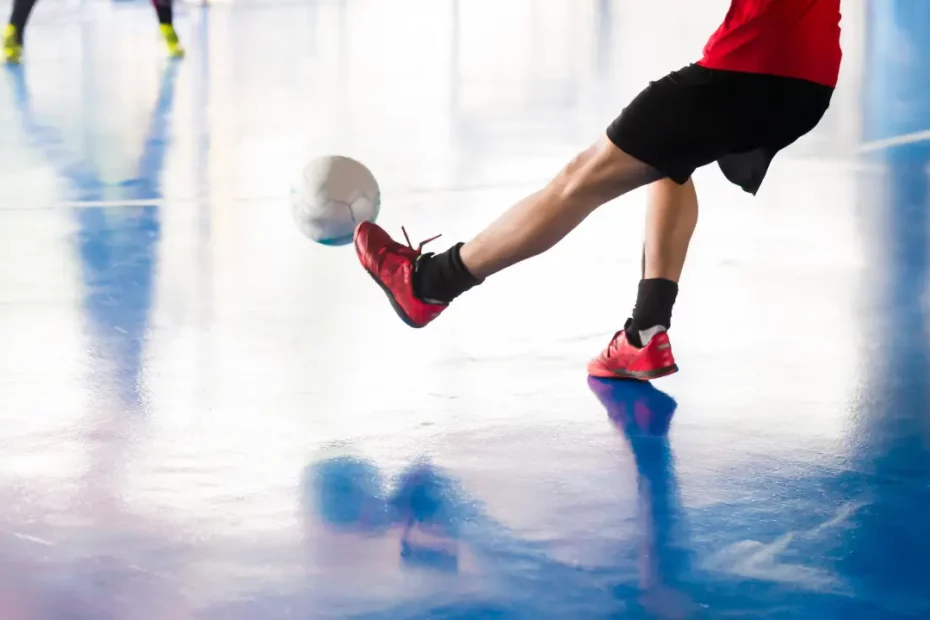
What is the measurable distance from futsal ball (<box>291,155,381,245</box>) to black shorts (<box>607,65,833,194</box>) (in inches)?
51.8

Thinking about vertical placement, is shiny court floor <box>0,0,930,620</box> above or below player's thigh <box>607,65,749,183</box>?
below

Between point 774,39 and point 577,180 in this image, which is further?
point 577,180

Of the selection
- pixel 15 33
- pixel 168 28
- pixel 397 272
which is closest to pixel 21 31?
pixel 15 33

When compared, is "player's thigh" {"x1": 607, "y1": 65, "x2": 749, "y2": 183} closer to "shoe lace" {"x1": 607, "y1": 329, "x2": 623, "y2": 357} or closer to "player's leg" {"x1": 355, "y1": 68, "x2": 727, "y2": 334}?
"player's leg" {"x1": 355, "y1": 68, "x2": 727, "y2": 334}

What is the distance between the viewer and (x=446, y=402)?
3307 millimetres

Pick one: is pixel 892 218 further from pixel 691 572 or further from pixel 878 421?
pixel 691 572

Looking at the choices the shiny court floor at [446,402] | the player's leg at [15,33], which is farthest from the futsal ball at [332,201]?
the player's leg at [15,33]

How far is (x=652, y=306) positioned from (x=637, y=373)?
7.4 inches

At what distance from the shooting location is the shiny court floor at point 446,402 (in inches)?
94.1

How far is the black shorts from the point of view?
3.15 m

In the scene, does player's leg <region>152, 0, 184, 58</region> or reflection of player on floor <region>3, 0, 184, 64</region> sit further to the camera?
player's leg <region>152, 0, 184, 58</region>

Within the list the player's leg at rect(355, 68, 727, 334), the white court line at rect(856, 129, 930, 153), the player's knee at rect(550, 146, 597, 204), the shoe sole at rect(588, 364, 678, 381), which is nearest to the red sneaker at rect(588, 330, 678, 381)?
the shoe sole at rect(588, 364, 678, 381)

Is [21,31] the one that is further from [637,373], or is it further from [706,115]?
[706,115]

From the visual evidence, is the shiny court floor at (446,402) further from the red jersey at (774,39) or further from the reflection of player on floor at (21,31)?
the reflection of player on floor at (21,31)
